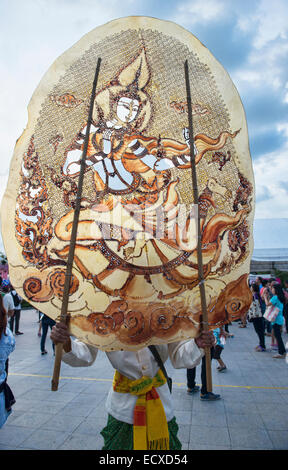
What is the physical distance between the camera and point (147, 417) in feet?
6.72

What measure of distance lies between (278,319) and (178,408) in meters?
3.59

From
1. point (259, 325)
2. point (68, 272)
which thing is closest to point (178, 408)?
point (68, 272)

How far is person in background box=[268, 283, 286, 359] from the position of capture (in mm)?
6723

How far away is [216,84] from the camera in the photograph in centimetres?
193

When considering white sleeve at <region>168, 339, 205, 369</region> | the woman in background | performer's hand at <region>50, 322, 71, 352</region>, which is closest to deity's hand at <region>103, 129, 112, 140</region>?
performer's hand at <region>50, 322, 71, 352</region>

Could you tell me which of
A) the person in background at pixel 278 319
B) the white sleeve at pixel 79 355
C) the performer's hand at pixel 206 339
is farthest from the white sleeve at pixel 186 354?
the person in background at pixel 278 319

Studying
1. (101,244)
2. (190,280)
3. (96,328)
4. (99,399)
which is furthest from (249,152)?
(99,399)

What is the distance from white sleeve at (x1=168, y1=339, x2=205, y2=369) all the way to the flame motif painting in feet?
1.27

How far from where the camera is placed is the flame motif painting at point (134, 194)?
1749 millimetres

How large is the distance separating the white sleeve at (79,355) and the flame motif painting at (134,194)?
1.17 ft

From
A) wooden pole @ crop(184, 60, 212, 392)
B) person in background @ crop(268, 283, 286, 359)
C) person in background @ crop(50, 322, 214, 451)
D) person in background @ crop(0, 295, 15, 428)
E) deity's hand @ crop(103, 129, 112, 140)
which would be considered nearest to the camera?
wooden pole @ crop(184, 60, 212, 392)

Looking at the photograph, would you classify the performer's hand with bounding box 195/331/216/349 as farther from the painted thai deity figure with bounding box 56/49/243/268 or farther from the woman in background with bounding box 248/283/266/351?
the woman in background with bounding box 248/283/266/351

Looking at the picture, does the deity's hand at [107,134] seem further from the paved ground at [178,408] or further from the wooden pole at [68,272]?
the paved ground at [178,408]

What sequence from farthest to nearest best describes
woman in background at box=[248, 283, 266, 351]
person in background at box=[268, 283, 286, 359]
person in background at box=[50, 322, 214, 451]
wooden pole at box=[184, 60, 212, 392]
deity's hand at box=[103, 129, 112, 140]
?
woman in background at box=[248, 283, 266, 351]
person in background at box=[268, 283, 286, 359]
person in background at box=[50, 322, 214, 451]
deity's hand at box=[103, 129, 112, 140]
wooden pole at box=[184, 60, 212, 392]
